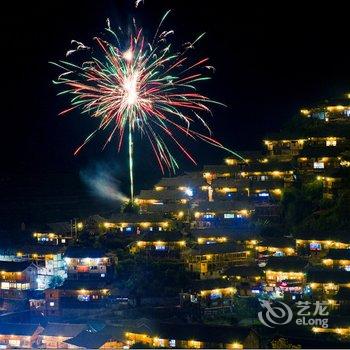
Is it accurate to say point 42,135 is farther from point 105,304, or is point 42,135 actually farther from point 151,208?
point 105,304

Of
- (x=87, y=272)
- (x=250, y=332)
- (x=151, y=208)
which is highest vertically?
(x=151, y=208)

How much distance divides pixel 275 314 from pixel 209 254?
15.2 feet

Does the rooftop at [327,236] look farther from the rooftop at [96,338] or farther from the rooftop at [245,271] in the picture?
the rooftop at [96,338]

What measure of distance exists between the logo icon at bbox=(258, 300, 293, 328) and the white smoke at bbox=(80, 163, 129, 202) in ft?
46.3

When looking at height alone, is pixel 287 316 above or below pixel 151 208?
below

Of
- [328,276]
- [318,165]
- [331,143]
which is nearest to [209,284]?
[328,276]

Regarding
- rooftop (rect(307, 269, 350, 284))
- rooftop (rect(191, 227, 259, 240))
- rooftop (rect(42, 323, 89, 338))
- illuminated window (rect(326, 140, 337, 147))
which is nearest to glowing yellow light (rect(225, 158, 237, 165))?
illuminated window (rect(326, 140, 337, 147))

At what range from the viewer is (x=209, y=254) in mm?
20250

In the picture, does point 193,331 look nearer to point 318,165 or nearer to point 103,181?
point 318,165

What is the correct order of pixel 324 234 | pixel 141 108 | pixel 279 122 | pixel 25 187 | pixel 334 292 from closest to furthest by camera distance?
1. pixel 334 292
2. pixel 324 234
3. pixel 141 108
4. pixel 279 122
5. pixel 25 187

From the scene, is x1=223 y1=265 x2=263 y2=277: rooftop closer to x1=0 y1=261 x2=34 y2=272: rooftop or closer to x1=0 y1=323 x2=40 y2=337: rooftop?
x1=0 y1=323 x2=40 y2=337: rooftop

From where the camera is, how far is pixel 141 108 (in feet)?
68.3

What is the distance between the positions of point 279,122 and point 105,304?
46.1 feet

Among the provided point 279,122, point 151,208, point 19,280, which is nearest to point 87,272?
point 19,280
